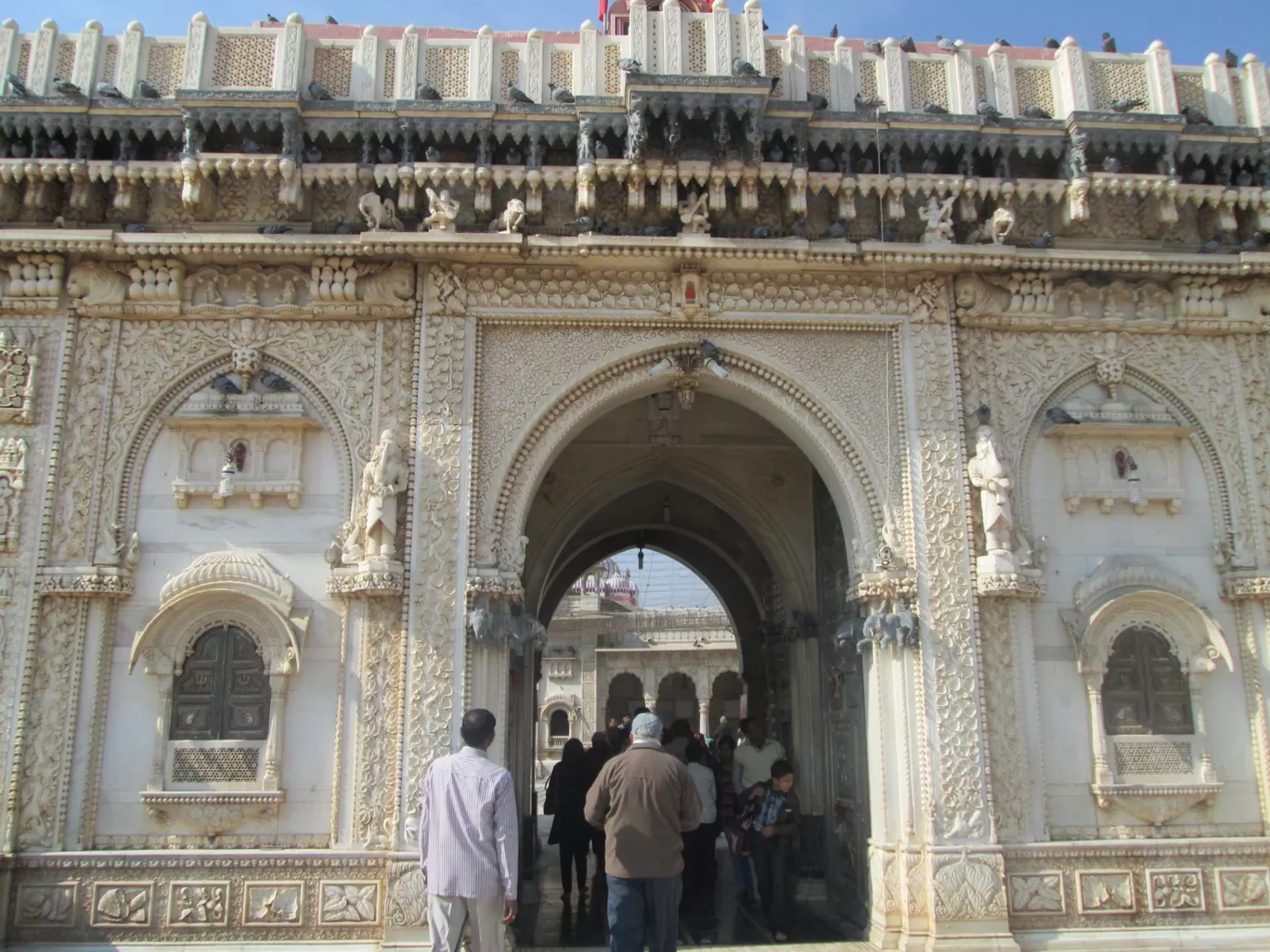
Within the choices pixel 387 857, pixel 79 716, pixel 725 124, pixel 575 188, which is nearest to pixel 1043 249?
pixel 725 124

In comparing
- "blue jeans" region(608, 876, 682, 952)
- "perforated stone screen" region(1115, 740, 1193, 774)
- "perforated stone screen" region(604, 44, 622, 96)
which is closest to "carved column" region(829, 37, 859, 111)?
"perforated stone screen" region(604, 44, 622, 96)

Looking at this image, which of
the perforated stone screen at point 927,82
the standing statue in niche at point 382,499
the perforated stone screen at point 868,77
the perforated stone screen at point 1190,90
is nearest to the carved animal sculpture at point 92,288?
the standing statue in niche at point 382,499

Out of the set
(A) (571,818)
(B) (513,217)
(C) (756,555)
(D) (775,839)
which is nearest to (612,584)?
(C) (756,555)

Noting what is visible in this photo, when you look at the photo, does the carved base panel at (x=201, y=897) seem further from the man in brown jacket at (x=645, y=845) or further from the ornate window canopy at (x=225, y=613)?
the man in brown jacket at (x=645, y=845)

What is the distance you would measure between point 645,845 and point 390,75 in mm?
6474

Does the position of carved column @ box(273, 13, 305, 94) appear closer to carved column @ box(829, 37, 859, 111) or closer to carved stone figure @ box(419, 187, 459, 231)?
carved stone figure @ box(419, 187, 459, 231)

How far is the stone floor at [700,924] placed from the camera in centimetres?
824

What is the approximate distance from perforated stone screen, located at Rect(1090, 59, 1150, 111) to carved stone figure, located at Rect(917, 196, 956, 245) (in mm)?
1693

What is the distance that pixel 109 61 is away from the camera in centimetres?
879

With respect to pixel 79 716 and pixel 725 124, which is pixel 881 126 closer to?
pixel 725 124

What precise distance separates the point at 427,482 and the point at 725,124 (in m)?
3.63

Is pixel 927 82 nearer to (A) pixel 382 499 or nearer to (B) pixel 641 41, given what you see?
(B) pixel 641 41

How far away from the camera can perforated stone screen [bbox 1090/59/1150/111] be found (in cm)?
905

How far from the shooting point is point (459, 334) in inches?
335
